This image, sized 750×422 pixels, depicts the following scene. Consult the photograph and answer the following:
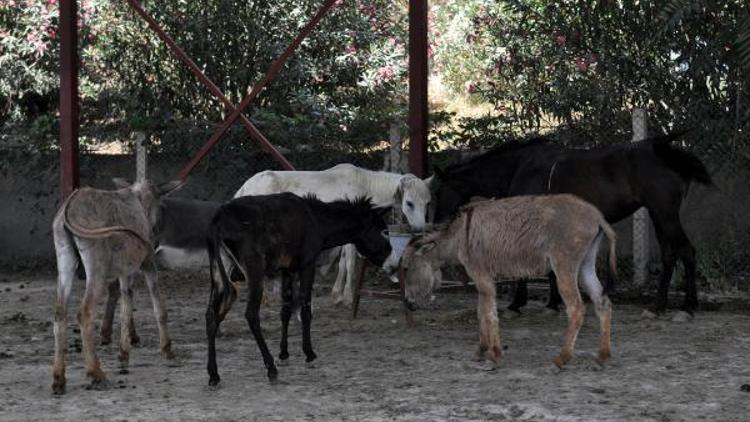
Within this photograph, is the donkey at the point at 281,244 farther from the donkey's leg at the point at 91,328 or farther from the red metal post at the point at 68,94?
the red metal post at the point at 68,94

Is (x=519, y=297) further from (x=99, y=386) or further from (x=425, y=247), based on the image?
(x=99, y=386)

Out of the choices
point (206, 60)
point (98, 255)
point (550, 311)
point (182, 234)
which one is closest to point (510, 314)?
point (550, 311)

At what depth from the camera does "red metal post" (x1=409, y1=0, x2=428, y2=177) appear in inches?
413

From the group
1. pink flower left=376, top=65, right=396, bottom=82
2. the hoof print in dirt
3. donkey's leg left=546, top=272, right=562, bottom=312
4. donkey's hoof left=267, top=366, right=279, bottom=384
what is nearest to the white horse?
donkey's leg left=546, top=272, right=562, bottom=312

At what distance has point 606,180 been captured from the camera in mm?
9281

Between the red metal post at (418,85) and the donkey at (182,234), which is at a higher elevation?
the red metal post at (418,85)

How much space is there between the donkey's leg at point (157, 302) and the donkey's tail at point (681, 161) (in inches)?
165

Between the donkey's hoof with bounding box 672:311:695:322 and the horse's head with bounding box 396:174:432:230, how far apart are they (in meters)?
2.20

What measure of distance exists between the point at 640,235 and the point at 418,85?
2.59 m

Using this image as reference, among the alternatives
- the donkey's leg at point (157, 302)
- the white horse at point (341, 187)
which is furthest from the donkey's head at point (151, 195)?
the white horse at point (341, 187)

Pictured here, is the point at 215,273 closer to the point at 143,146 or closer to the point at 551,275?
the point at 551,275

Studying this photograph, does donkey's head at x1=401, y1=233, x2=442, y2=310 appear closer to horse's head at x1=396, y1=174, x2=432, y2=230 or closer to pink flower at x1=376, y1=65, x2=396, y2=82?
horse's head at x1=396, y1=174, x2=432, y2=230

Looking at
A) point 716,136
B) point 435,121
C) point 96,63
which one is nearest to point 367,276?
point 435,121

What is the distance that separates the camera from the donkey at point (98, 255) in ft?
21.7
